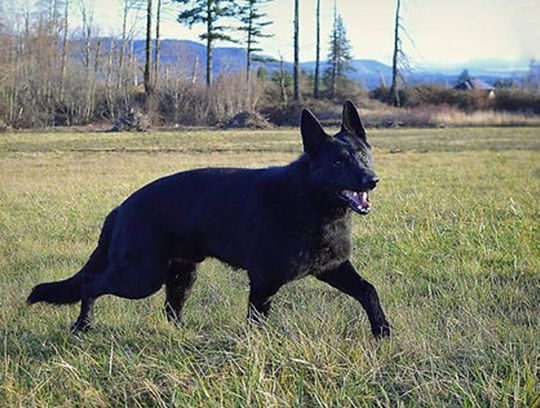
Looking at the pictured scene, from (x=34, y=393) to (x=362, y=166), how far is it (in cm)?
231

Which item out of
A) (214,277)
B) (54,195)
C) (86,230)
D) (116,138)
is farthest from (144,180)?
(116,138)

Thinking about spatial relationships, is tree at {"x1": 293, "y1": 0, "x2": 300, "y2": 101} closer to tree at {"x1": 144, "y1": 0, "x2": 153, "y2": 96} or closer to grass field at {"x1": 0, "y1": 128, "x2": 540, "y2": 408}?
tree at {"x1": 144, "y1": 0, "x2": 153, "y2": 96}

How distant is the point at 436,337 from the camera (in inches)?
164

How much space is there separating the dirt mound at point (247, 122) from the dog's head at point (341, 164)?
107 ft

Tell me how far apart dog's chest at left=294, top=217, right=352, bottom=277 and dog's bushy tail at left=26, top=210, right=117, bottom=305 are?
62.8 inches

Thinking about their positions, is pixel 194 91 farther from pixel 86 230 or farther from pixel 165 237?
pixel 165 237

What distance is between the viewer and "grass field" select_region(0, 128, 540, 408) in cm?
339

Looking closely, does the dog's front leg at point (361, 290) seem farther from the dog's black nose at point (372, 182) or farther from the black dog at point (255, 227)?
the dog's black nose at point (372, 182)

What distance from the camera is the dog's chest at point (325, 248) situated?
4332 mm

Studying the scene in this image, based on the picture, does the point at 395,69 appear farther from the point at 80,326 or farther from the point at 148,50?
the point at 80,326

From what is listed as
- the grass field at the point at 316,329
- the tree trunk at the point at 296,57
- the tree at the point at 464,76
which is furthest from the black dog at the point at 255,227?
the tree at the point at 464,76

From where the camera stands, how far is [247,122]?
122ft

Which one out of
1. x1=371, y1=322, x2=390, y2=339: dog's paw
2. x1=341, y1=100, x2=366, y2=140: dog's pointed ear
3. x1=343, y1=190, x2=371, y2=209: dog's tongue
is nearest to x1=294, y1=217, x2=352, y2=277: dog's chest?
x1=343, y1=190, x2=371, y2=209: dog's tongue

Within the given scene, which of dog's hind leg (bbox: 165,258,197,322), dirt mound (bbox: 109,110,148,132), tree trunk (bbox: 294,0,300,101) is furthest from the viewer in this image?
tree trunk (bbox: 294,0,300,101)
